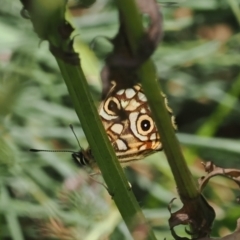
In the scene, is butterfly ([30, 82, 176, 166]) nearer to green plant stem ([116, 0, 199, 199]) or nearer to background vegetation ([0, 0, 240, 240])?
green plant stem ([116, 0, 199, 199])

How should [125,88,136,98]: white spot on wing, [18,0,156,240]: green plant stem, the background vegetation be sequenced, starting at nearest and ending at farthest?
[18,0,156,240]: green plant stem
[125,88,136,98]: white spot on wing
the background vegetation

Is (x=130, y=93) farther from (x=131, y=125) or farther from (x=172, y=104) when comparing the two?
(x=172, y=104)

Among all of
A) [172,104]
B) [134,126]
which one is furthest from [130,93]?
[172,104]

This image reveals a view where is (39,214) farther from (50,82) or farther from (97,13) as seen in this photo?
(97,13)

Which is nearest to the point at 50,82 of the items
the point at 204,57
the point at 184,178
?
the point at 204,57

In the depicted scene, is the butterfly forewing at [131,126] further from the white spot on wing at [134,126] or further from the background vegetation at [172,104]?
the background vegetation at [172,104]

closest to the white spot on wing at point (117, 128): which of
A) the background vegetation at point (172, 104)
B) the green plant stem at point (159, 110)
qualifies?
the green plant stem at point (159, 110)

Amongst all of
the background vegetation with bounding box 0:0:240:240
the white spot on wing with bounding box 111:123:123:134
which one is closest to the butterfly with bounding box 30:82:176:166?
the white spot on wing with bounding box 111:123:123:134
